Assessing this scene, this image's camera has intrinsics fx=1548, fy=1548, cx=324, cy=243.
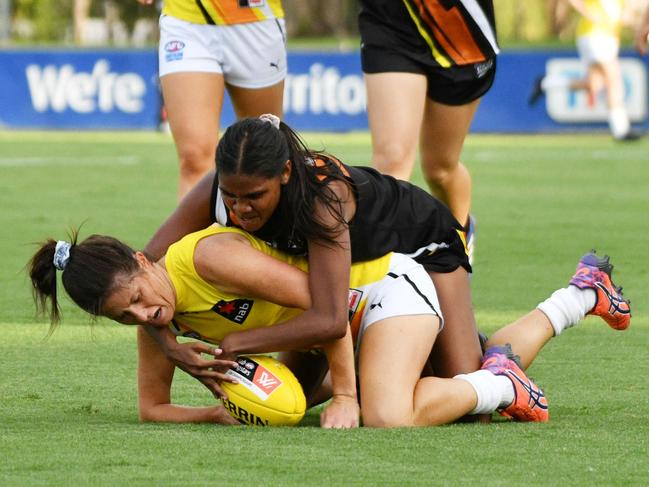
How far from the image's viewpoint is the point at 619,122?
1772 cm

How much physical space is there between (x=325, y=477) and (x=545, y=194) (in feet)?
29.1

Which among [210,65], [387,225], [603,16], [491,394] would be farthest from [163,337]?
[603,16]

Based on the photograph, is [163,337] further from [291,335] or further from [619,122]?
[619,122]

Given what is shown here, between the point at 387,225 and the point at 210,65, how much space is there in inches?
86.5

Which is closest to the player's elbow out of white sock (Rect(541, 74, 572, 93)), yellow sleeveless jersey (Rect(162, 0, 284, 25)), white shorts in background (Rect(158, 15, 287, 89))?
white shorts in background (Rect(158, 15, 287, 89))

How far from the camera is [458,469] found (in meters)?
3.73

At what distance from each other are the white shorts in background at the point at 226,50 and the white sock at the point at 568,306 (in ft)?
7.00

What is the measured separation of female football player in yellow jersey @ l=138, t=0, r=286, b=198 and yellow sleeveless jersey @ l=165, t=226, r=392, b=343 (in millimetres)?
2041

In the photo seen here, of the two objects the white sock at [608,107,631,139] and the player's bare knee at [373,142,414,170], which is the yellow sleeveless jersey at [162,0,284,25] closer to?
the player's bare knee at [373,142,414,170]

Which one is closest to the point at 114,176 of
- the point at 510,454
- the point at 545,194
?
the point at 545,194

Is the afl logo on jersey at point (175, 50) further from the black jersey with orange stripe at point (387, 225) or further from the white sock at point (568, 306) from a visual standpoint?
the white sock at point (568, 306)

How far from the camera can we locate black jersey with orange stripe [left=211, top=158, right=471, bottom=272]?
15.2ft

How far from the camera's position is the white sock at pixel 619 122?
690 inches

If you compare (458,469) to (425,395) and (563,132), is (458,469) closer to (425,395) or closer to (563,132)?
(425,395)
